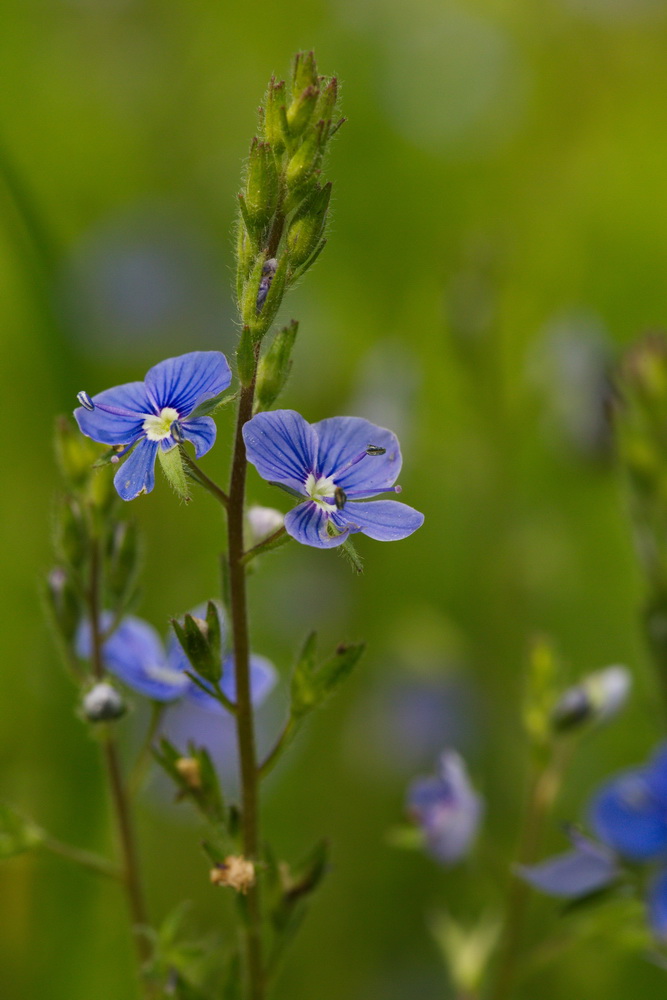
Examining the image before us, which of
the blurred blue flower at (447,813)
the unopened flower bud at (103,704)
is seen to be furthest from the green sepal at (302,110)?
the blurred blue flower at (447,813)

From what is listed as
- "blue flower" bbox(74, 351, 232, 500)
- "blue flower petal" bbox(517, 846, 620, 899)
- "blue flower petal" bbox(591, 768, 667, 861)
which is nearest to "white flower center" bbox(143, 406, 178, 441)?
"blue flower" bbox(74, 351, 232, 500)

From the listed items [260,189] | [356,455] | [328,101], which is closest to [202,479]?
[356,455]

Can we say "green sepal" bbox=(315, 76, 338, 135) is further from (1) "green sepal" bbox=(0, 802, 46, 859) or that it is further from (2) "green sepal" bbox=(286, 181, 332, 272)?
(1) "green sepal" bbox=(0, 802, 46, 859)

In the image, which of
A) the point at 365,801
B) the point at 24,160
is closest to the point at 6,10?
the point at 24,160

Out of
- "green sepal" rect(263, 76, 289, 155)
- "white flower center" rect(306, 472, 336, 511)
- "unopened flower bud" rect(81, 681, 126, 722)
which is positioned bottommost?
"unopened flower bud" rect(81, 681, 126, 722)

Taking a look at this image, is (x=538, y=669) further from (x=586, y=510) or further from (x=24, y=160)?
(x=24, y=160)

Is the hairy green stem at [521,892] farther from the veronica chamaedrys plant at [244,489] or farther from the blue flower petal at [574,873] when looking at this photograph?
the veronica chamaedrys plant at [244,489]
